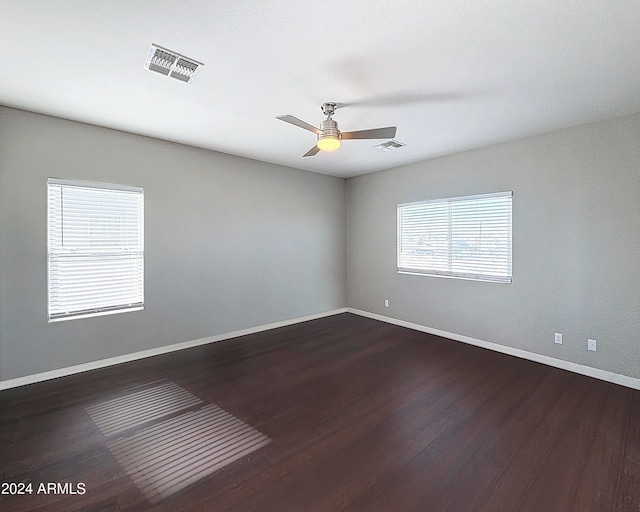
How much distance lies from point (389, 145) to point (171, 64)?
9.06 feet

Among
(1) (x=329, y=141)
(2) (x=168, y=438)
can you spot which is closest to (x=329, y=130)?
(1) (x=329, y=141)

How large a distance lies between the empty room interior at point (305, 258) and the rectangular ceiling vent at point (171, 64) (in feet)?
0.06

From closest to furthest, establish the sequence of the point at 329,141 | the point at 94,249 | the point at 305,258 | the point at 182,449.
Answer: the point at 182,449, the point at 329,141, the point at 94,249, the point at 305,258

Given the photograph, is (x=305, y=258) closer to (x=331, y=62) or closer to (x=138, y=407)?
(x=138, y=407)

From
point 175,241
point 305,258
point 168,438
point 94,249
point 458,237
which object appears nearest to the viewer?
point 168,438

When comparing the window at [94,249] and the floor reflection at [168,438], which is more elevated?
the window at [94,249]

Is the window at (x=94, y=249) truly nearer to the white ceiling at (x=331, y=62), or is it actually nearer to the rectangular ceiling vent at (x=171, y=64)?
the white ceiling at (x=331, y=62)

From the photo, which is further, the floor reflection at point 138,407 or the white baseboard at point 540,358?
the white baseboard at point 540,358

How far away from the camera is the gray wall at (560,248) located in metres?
3.11

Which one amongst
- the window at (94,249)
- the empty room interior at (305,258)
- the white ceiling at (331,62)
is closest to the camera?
the white ceiling at (331,62)

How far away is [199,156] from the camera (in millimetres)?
4246

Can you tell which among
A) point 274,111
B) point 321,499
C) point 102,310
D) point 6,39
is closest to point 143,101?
point 6,39

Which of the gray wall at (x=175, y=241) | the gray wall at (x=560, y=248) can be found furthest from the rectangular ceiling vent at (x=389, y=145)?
the gray wall at (x=175, y=241)

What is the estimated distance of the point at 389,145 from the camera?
13.4 ft
